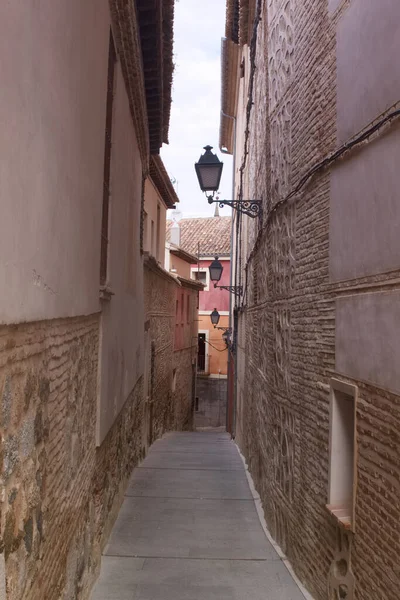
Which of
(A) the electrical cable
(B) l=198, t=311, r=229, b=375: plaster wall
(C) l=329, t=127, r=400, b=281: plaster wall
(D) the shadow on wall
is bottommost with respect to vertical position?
(D) the shadow on wall

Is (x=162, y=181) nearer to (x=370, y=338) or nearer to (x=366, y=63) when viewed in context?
(x=366, y=63)

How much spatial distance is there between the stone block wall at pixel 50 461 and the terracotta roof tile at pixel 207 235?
27.9m

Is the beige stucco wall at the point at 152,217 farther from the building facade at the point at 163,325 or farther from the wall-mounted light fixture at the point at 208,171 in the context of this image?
the wall-mounted light fixture at the point at 208,171

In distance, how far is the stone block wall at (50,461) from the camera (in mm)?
2482

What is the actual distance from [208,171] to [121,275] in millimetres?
2515

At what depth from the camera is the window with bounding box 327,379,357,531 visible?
464 cm

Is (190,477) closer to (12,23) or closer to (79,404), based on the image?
(79,404)

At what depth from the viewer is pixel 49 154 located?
10.0ft

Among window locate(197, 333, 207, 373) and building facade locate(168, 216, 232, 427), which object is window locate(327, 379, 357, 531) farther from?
window locate(197, 333, 207, 373)

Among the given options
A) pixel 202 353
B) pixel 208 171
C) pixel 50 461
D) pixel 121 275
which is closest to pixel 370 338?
pixel 50 461

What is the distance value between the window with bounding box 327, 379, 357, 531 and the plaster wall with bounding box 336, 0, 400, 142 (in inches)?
82.1

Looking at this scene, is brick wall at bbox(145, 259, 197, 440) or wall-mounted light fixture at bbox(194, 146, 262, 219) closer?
wall-mounted light fixture at bbox(194, 146, 262, 219)

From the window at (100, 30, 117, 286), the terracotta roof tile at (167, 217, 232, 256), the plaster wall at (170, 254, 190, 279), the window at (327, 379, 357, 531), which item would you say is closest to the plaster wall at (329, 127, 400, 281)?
the window at (327, 379, 357, 531)

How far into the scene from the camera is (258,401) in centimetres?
944
